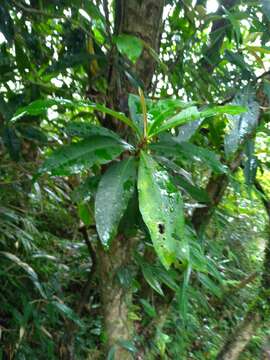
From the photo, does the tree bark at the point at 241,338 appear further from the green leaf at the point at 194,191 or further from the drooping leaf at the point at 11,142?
the drooping leaf at the point at 11,142

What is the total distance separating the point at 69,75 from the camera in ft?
3.59

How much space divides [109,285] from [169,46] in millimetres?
704

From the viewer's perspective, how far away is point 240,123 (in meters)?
0.77

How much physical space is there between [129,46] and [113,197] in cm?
29

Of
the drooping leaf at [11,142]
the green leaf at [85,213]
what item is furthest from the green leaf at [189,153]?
the drooping leaf at [11,142]

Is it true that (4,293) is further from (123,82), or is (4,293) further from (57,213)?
(123,82)

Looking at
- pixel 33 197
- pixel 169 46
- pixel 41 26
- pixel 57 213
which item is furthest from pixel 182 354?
pixel 41 26

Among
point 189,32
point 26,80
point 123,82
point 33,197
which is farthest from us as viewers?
point 33,197

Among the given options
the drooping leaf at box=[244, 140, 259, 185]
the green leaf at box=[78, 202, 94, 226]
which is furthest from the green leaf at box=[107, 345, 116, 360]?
the drooping leaf at box=[244, 140, 259, 185]

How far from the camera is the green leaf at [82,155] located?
58 cm

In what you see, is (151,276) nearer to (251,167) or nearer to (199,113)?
(251,167)

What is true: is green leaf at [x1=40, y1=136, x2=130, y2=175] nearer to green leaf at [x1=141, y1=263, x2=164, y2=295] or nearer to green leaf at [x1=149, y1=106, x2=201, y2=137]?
green leaf at [x1=149, y1=106, x2=201, y2=137]

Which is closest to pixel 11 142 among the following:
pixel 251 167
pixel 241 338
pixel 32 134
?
pixel 32 134

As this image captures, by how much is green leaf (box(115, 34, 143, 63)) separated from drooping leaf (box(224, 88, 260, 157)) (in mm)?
210
